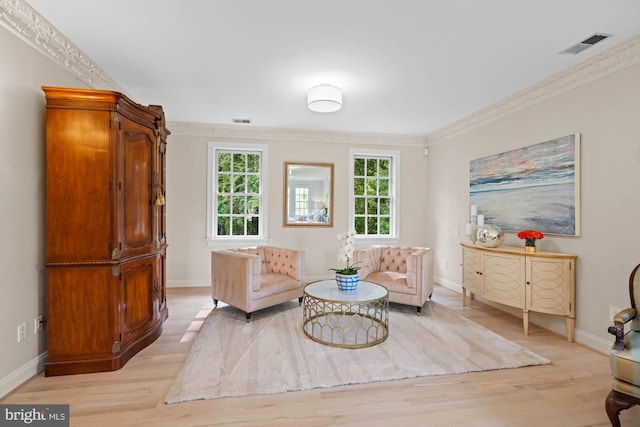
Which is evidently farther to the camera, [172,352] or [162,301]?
[162,301]

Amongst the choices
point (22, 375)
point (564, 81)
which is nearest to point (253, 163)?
point (22, 375)

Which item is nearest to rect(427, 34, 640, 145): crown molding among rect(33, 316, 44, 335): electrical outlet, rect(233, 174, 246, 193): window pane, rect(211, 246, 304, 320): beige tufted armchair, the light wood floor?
the light wood floor

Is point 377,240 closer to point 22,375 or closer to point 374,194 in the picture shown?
point 374,194

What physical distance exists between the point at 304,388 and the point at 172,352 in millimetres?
1364

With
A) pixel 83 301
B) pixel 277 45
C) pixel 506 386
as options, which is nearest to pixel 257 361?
pixel 83 301

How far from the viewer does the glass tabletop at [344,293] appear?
2.97 m

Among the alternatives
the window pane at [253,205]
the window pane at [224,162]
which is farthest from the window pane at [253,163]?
the window pane at [253,205]

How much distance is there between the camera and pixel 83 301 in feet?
7.96

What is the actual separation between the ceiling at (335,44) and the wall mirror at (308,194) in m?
1.50

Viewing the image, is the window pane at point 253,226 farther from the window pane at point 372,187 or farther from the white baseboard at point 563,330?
the white baseboard at point 563,330

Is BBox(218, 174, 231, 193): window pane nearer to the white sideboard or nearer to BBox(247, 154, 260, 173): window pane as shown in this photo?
BBox(247, 154, 260, 173): window pane

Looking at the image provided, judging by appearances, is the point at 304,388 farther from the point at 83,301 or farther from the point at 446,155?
the point at 446,155

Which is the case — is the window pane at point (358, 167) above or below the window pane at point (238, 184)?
above

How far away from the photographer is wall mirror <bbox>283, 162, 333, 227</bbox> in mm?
5367
